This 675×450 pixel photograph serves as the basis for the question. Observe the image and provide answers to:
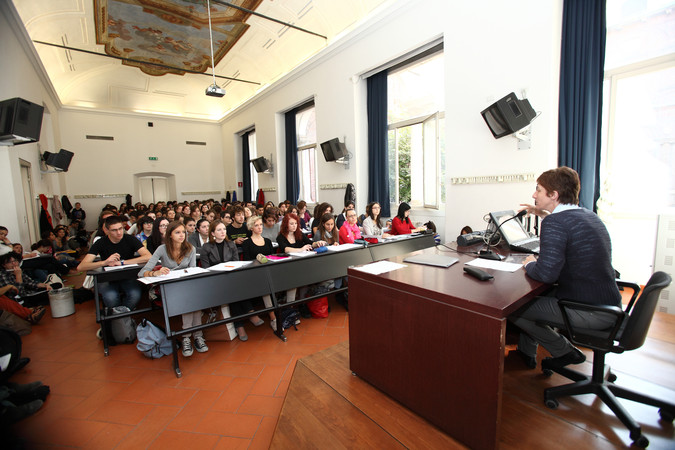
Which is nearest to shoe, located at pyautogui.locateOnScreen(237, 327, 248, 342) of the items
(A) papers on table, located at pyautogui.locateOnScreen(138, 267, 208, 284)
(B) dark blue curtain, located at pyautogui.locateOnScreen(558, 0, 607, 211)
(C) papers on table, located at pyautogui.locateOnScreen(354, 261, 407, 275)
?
(A) papers on table, located at pyautogui.locateOnScreen(138, 267, 208, 284)

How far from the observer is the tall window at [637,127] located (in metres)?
3.54

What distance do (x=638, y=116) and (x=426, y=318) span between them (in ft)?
13.9

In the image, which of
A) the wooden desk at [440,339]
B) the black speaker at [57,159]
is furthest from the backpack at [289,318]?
the black speaker at [57,159]

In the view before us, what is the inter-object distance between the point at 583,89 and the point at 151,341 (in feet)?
17.5

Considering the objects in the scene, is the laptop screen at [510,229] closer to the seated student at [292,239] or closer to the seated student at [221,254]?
the seated student at [292,239]

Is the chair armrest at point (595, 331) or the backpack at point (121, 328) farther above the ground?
the chair armrest at point (595, 331)

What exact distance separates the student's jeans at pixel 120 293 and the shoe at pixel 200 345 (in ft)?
2.97

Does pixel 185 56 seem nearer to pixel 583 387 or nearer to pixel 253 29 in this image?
pixel 253 29

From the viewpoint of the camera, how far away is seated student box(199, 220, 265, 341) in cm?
316

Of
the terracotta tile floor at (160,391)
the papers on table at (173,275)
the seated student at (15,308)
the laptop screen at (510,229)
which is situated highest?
the laptop screen at (510,229)

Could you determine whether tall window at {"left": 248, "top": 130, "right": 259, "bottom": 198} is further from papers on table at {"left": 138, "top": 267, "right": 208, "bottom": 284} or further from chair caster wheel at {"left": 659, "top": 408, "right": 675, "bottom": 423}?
chair caster wheel at {"left": 659, "top": 408, "right": 675, "bottom": 423}

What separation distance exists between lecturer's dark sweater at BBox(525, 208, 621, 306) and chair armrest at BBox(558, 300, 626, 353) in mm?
106

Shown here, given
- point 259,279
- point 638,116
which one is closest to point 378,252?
point 259,279

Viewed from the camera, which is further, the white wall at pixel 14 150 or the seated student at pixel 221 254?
the white wall at pixel 14 150
